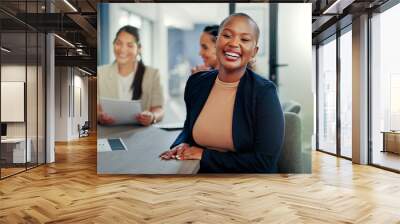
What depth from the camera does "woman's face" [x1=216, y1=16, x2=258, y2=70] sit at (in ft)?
20.7

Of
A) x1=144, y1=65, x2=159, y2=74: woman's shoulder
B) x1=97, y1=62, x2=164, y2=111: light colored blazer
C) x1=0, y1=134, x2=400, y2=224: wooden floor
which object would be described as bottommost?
x1=0, y1=134, x2=400, y2=224: wooden floor

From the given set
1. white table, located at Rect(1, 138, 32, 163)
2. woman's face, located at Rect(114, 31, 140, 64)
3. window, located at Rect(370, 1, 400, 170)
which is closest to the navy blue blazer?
woman's face, located at Rect(114, 31, 140, 64)

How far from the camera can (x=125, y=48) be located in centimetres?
657

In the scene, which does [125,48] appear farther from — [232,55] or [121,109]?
[232,55]

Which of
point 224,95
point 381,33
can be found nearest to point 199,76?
point 224,95

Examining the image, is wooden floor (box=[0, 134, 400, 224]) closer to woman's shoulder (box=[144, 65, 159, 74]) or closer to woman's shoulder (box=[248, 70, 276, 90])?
woman's shoulder (box=[248, 70, 276, 90])

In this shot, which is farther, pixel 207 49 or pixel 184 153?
pixel 207 49

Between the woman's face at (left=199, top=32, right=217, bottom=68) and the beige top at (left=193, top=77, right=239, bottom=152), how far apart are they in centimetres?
37

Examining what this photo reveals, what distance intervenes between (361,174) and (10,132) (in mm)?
6021

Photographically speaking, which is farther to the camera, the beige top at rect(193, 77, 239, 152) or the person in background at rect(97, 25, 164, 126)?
the person in background at rect(97, 25, 164, 126)

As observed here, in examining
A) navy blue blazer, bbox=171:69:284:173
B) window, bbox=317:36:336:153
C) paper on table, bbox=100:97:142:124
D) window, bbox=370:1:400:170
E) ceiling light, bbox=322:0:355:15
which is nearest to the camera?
navy blue blazer, bbox=171:69:284:173

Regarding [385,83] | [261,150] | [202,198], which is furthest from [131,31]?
[385,83]

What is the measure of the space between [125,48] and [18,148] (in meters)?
2.65

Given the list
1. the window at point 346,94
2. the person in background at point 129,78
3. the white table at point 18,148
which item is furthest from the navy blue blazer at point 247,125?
the window at point 346,94
